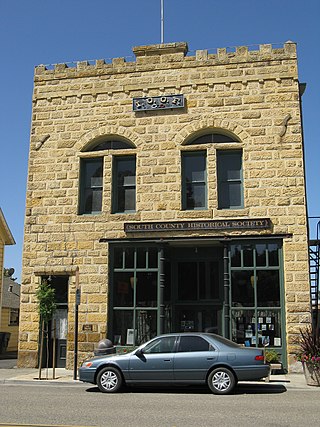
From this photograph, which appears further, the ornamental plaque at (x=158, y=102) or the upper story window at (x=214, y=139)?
the ornamental plaque at (x=158, y=102)

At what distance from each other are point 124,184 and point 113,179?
0.41m

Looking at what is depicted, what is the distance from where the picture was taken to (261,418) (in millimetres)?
8883

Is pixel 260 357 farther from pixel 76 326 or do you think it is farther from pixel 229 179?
pixel 229 179

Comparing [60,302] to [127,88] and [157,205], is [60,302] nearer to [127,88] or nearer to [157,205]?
[157,205]

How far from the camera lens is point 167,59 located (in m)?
18.4

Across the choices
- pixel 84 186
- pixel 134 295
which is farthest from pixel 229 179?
pixel 84 186

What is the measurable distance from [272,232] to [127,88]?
23.0ft

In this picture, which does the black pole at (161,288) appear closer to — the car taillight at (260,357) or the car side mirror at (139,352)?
the car side mirror at (139,352)

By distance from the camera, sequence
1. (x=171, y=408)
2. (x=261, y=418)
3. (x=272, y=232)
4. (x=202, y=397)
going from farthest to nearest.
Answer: (x=272, y=232), (x=202, y=397), (x=171, y=408), (x=261, y=418)

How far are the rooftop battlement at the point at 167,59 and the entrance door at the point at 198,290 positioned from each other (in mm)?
6421

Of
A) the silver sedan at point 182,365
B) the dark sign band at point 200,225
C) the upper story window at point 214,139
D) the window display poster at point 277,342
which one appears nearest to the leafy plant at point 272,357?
the window display poster at point 277,342

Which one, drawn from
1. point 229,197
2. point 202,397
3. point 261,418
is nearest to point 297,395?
point 202,397

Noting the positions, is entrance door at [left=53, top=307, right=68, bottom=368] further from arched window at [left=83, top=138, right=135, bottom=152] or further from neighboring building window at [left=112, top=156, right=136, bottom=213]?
arched window at [left=83, top=138, right=135, bottom=152]

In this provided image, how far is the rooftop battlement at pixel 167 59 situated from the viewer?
17.7 metres
